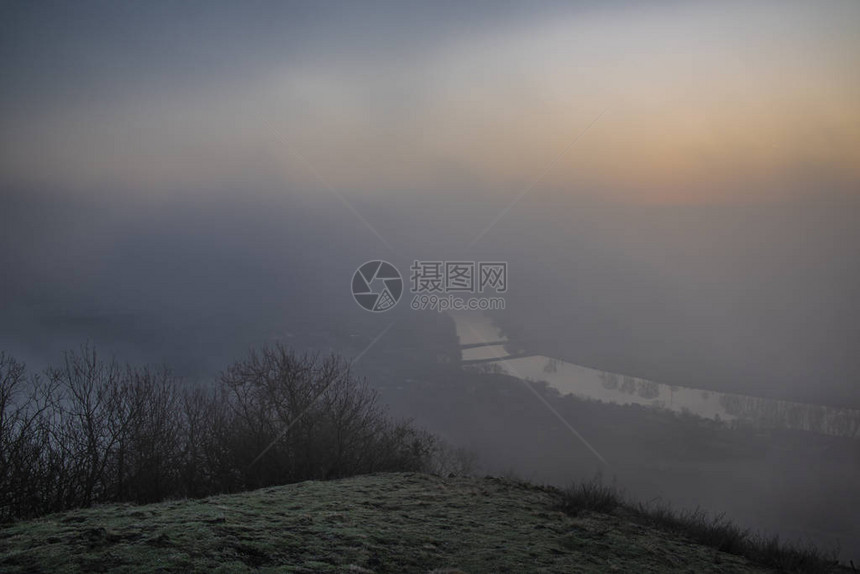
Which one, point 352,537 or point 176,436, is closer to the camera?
point 352,537

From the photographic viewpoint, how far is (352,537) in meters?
5.59

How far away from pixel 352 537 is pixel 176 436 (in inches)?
407

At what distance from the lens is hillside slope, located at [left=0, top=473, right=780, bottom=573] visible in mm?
4469

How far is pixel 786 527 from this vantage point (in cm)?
2880

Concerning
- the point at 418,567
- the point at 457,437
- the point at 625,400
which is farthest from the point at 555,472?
the point at 418,567

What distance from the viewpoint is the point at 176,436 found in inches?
550

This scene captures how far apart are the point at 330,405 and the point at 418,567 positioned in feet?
38.5

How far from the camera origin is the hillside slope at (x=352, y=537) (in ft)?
14.7

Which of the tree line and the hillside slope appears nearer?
the hillside slope

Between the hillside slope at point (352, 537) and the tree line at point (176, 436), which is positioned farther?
the tree line at point (176, 436)

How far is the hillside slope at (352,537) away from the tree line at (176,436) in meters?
4.79

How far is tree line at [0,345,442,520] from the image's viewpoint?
35.4 ft

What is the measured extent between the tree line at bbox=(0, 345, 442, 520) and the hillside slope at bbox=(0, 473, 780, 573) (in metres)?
4.79

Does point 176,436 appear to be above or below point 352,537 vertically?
below
